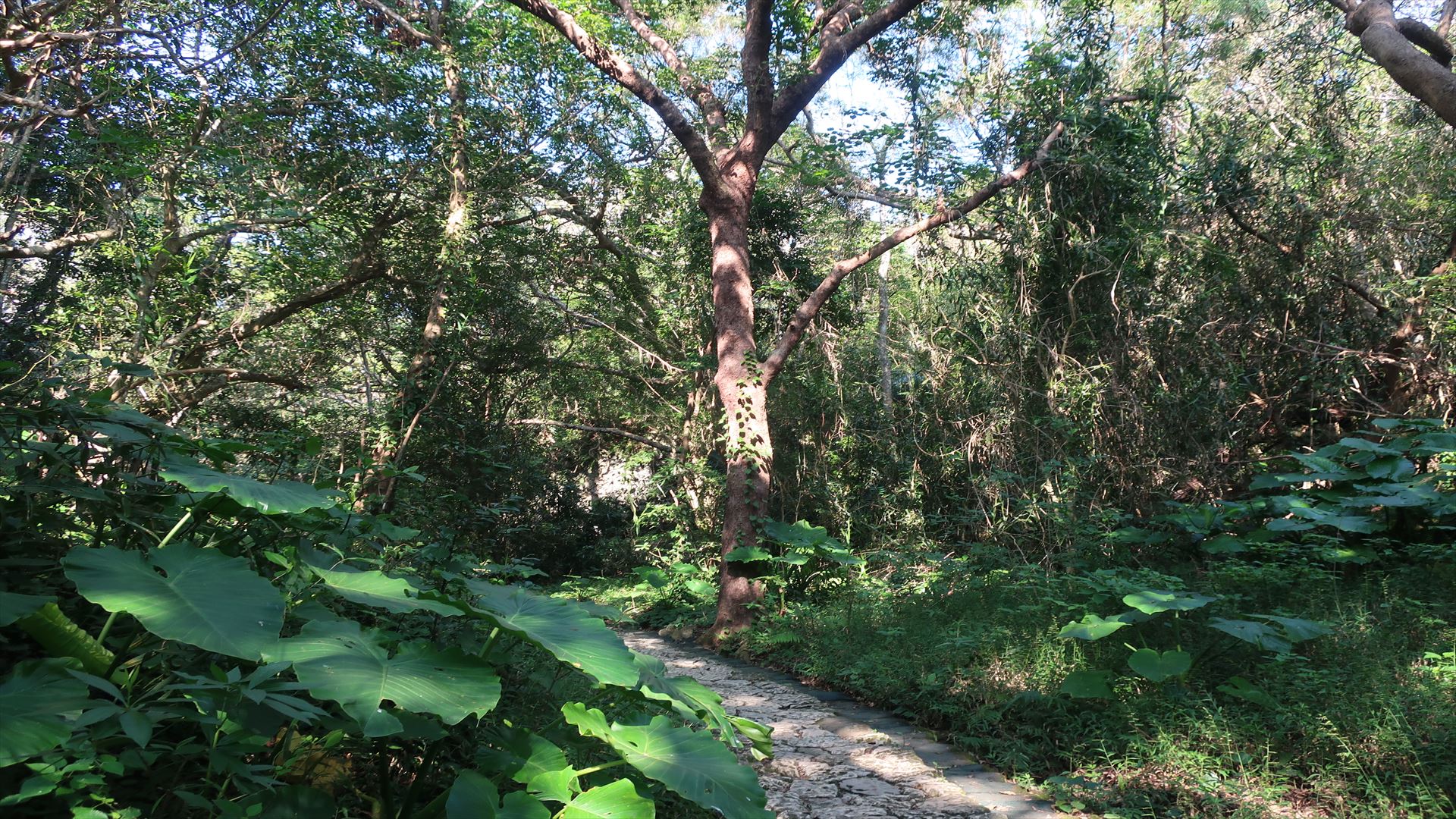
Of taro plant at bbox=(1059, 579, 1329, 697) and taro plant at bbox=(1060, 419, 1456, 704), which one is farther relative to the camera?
taro plant at bbox=(1060, 419, 1456, 704)

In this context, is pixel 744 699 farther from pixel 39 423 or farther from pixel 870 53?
pixel 870 53

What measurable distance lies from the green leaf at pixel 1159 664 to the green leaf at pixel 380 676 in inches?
126

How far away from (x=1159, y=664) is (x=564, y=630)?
306 centimetres

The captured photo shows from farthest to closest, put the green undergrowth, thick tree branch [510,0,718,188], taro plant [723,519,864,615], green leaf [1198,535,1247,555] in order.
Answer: taro plant [723,519,864,615]
thick tree branch [510,0,718,188]
green leaf [1198,535,1247,555]
the green undergrowth

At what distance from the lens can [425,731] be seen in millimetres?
1898

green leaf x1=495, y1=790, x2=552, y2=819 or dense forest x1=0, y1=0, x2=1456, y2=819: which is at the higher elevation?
dense forest x1=0, y1=0, x2=1456, y2=819

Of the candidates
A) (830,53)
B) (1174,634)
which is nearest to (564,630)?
(1174,634)

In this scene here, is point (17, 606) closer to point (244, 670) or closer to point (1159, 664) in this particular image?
point (244, 670)

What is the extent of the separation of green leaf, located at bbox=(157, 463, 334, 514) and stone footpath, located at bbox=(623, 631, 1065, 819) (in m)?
1.94

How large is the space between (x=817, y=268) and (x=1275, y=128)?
200 inches

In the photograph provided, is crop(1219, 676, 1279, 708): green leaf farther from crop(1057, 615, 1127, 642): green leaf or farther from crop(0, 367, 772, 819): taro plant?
crop(0, 367, 772, 819): taro plant

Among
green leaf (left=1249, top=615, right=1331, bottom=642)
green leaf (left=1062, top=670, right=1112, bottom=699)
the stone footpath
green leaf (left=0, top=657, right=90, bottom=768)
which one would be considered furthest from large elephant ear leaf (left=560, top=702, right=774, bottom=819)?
green leaf (left=1249, top=615, right=1331, bottom=642)

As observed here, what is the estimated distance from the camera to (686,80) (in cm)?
820

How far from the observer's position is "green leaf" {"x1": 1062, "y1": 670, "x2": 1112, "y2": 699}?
153 inches
